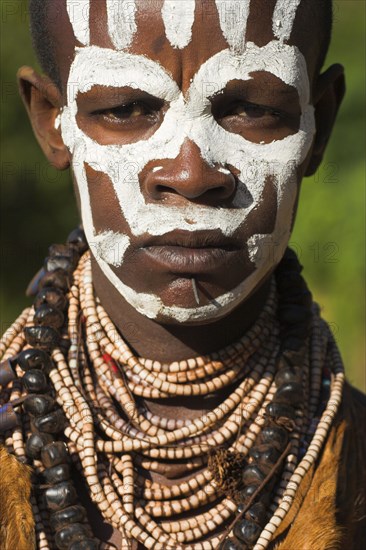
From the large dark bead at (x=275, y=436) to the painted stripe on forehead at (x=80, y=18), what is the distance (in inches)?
51.8

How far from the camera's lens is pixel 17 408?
2996mm

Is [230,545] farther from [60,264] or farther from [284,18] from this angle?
[284,18]

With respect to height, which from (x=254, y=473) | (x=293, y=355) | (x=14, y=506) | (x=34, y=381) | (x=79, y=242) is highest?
(x=79, y=242)

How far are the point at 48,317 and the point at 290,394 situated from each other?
2.69ft

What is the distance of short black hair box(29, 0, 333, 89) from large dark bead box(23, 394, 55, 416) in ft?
3.22

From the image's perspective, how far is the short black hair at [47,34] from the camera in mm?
3035

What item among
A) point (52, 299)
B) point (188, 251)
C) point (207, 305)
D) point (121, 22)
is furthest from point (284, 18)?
point (52, 299)

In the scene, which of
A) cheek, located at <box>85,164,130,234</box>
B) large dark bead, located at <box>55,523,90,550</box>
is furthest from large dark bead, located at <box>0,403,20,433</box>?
cheek, located at <box>85,164,130,234</box>

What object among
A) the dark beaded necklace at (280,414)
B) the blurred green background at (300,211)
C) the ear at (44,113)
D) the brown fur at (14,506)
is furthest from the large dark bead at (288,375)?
the blurred green background at (300,211)

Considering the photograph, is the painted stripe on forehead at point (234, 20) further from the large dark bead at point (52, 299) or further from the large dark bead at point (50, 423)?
the large dark bead at point (50, 423)

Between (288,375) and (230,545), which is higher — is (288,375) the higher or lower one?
the higher one

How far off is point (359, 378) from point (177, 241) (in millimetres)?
4707

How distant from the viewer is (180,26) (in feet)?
8.79

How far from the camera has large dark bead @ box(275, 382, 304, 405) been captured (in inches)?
122
